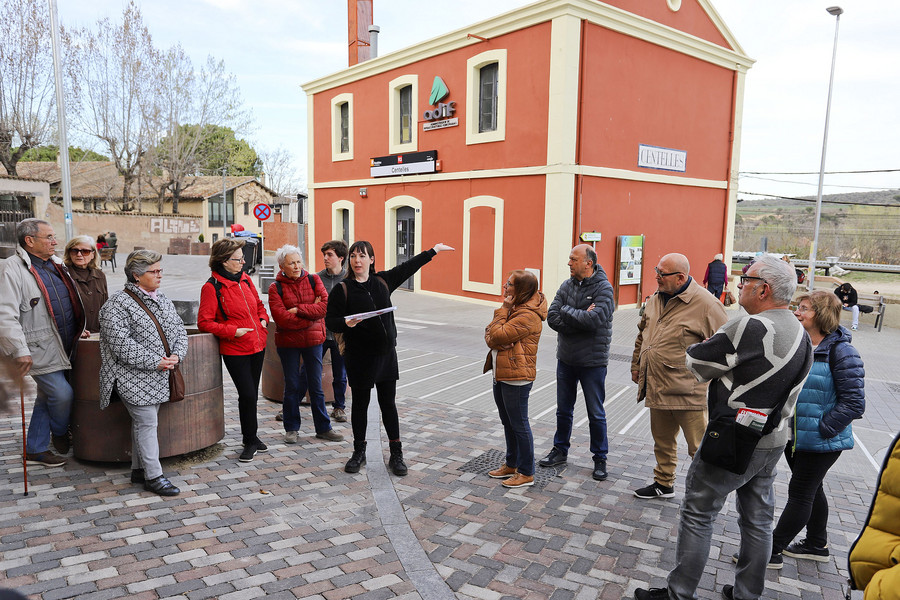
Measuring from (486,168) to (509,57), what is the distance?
117 inches

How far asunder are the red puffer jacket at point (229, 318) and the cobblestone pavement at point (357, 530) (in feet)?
3.24

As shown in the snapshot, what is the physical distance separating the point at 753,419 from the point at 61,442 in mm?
5121

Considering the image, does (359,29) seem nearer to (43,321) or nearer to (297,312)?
(297,312)

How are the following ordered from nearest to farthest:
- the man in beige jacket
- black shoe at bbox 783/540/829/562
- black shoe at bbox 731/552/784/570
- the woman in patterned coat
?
1. black shoe at bbox 731/552/784/570
2. black shoe at bbox 783/540/829/562
3. the man in beige jacket
4. the woman in patterned coat

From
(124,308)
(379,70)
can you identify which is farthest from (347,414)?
(379,70)

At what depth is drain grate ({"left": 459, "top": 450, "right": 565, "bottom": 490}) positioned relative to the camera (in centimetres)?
487

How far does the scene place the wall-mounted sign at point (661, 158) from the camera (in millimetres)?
16836

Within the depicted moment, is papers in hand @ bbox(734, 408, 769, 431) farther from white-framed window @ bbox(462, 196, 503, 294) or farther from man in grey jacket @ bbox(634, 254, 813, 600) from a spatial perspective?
white-framed window @ bbox(462, 196, 503, 294)

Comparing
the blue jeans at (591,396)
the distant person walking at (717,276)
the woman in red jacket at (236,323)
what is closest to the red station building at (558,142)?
the distant person walking at (717,276)

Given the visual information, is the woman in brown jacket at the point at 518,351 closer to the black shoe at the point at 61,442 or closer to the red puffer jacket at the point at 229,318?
the red puffer jacket at the point at 229,318

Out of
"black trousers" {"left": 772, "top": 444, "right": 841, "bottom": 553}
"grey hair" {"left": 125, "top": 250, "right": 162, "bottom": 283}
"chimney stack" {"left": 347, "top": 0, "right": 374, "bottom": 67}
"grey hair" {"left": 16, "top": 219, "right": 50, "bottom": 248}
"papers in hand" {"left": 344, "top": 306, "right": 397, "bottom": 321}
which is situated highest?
"chimney stack" {"left": 347, "top": 0, "right": 374, "bottom": 67}

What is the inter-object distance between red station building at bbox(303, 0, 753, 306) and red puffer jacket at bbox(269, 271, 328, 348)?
34.5ft

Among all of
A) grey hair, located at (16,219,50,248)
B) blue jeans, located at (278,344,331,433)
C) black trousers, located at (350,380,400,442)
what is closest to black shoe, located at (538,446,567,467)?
black trousers, located at (350,380,400,442)

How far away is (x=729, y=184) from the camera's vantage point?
765 inches
